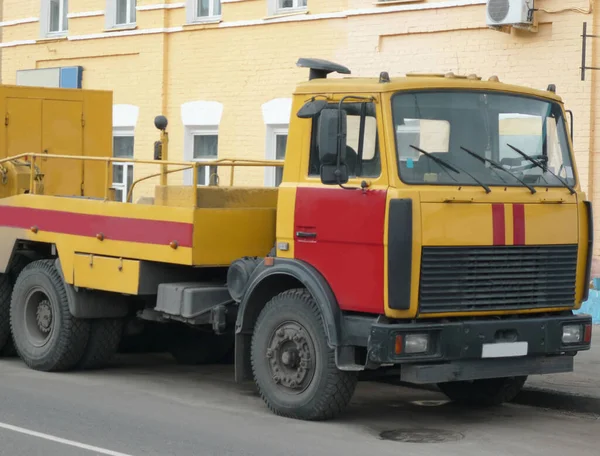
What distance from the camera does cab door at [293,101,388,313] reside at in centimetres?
880

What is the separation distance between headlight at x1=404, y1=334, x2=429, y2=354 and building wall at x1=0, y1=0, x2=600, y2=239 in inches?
246

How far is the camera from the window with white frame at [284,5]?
19.3m

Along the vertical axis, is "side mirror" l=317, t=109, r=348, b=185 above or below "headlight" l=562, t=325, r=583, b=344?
above

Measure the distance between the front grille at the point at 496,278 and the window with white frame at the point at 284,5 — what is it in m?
10.7

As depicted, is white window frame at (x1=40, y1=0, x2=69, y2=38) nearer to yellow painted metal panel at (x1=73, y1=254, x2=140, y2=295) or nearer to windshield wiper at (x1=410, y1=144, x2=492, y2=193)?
yellow painted metal panel at (x1=73, y1=254, x2=140, y2=295)

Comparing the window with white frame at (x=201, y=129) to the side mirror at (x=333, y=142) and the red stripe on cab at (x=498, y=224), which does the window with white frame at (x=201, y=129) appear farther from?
the red stripe on cab at (x=498, y=224)

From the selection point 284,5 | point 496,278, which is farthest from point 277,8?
point 496,278

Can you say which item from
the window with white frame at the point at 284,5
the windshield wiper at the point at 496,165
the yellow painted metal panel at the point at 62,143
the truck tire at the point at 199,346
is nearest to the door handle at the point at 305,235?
the windshield wiper at the point at 496,165

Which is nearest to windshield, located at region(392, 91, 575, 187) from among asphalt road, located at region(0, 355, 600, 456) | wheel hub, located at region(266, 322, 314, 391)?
wheel hub, located at region(266, 322, 314, 391)

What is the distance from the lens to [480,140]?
9219 millimetres

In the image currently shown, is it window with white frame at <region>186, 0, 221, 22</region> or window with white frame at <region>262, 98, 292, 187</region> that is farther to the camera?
window with white frame at <region>186, 0, 221, 22</region>

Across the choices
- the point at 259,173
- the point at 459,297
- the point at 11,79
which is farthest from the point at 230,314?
the point at 11,79

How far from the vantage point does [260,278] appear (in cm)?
952

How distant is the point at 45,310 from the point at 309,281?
138 inches
